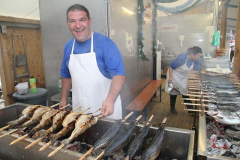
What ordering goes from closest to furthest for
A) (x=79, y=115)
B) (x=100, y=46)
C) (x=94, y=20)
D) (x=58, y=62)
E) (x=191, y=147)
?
1. (x=191, y=147)
2. (x=79, y=115)
3. (x=100, y=46)
4. (x=94, y=20)
5. (x=58, y=62)

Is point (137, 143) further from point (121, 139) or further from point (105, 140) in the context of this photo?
point (105, 140)

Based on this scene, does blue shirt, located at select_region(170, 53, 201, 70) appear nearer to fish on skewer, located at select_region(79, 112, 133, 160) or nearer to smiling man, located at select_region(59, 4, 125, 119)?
smiling man, located at select_region(59, 4, 125, 119)

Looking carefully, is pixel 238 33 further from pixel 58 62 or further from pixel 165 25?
pixel 165 25

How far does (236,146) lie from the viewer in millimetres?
2098

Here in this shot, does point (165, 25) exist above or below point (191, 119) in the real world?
above

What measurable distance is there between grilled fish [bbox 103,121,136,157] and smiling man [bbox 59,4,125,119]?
2.35ft

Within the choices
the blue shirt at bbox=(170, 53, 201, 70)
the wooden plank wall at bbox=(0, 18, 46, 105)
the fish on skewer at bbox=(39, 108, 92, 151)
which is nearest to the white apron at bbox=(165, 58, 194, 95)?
the blue shirt at bbox=(170, 53, 201, 70)

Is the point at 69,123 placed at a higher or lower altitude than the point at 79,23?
lower

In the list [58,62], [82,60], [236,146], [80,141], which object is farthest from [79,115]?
[58,62]

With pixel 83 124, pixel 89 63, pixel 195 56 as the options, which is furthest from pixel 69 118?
pixel 195 56

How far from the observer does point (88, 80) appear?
2.83 m

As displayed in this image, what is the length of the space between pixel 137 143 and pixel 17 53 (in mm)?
4565

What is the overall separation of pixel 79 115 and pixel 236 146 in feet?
6.01

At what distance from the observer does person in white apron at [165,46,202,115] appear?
5674 millimetres
